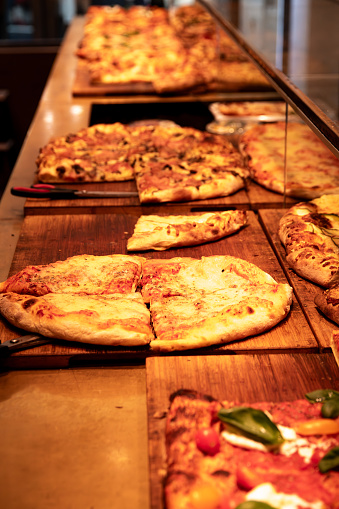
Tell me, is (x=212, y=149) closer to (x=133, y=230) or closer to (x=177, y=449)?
(x=133, y=230)

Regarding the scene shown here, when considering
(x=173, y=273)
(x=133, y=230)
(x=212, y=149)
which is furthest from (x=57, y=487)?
(x=212, y=149)

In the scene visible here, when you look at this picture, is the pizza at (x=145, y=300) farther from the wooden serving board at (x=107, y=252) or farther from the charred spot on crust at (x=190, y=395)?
the charred spot on crust at (x=190, y=395)

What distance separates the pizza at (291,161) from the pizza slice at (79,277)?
119 cm

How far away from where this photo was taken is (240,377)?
2168 millimetres

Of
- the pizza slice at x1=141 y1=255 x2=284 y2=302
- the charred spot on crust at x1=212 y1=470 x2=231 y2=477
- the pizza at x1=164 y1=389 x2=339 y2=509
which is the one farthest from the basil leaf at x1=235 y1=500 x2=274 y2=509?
the pizza slice at x1=141 y1=255 x2=284 y2=302

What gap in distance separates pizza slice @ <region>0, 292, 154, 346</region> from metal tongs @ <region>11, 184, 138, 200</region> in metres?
1.11

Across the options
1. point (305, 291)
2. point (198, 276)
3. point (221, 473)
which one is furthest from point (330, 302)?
point (221, 473)

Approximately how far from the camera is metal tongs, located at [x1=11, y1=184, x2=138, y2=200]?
3.55 m

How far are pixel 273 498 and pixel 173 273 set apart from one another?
120cm

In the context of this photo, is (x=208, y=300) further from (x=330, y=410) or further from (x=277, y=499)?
(x=277, y=499)

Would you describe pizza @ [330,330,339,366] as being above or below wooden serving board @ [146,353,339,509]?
above

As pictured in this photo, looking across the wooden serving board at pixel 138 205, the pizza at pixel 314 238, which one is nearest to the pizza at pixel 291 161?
the wooden serving board at pixel 138 205

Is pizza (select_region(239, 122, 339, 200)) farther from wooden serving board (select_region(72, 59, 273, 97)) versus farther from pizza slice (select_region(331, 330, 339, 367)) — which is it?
pizza slice (select_region(331, 330, 339, 367))

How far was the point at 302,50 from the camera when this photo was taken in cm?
559
